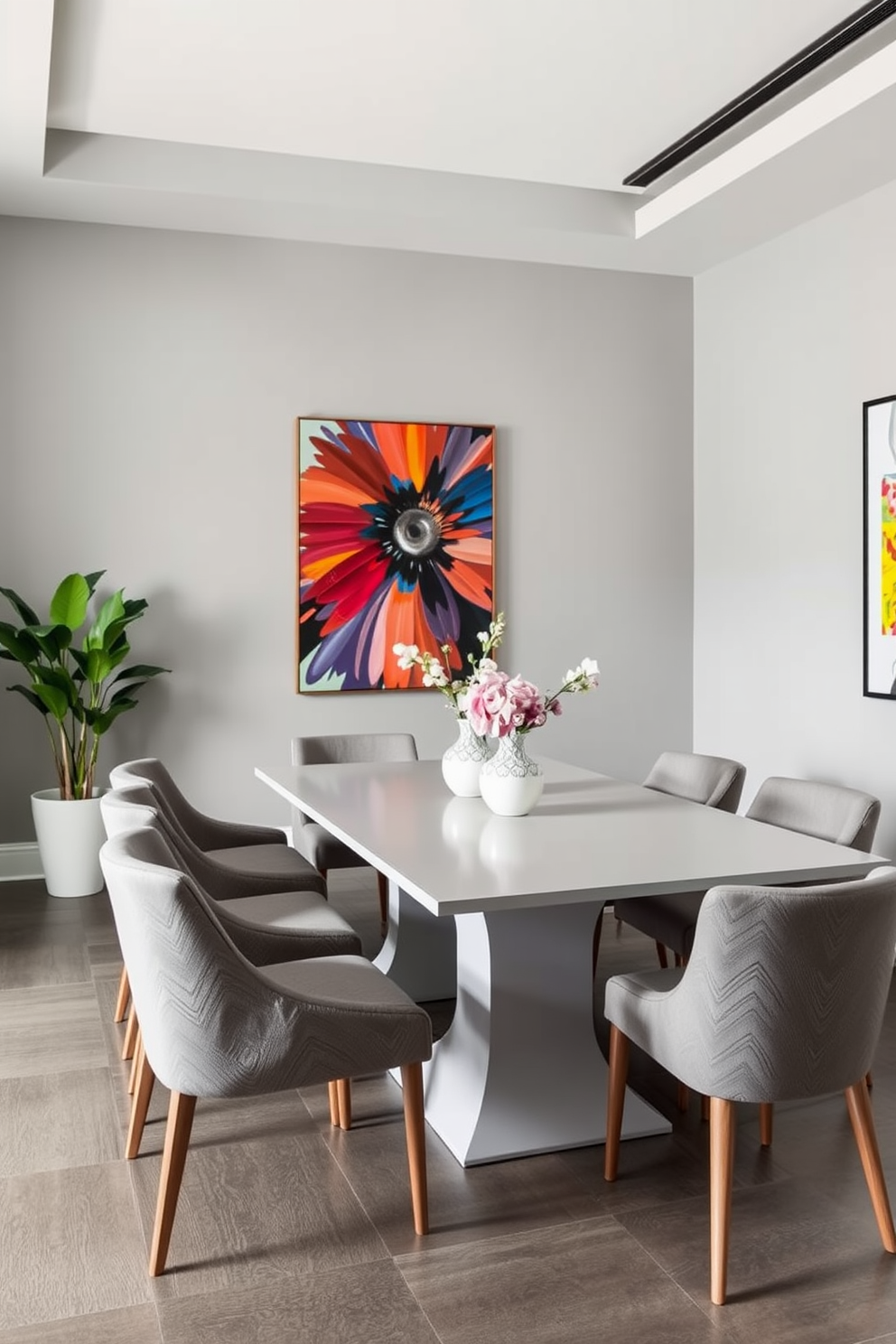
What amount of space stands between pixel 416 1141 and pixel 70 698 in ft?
9.60

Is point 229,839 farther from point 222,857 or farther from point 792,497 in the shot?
point 792,497

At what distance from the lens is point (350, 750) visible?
452 centimetres

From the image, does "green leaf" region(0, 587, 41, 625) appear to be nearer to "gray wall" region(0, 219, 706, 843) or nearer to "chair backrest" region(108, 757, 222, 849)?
"gray wall" region(0, 219, 706, 843)

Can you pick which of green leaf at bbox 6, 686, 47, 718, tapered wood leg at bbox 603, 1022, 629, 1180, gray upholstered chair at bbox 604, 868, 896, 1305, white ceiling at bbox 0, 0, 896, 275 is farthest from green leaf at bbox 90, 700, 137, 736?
gray upholstered chair at bbox 604, 868, 896, 1305

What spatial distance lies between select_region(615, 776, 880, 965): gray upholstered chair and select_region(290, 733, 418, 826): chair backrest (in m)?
1.33

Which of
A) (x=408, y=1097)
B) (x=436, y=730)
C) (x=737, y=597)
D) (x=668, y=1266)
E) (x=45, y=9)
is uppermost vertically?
(x=45, y=9)

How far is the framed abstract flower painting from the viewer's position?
5449 millimetres

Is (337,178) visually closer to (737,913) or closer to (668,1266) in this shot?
(737,913)

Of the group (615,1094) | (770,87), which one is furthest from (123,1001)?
(770,87)

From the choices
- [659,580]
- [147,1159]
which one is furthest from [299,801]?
[659,580]

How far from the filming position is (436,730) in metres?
5.73

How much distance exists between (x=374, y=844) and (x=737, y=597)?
→ 3473mm

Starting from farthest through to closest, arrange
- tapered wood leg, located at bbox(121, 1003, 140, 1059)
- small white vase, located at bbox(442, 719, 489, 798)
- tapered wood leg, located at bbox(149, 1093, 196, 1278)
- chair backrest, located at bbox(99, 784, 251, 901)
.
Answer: small white vase, located at bbox(442, 719, 489, 798), tapered wood leg, located at bbox(121, 1003, 140, 1059), chair backrest, located at bbox(99, 784, 251, 901), tapered wood leg, located at bbox(149, 1093, 196, 1278)

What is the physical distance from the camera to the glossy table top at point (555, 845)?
231 centimetres
